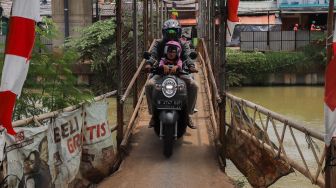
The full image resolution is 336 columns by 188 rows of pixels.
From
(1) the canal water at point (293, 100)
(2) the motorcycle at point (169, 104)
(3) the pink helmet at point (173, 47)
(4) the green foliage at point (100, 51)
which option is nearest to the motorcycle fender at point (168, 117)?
(2) the motorcycle at point (169, 104)

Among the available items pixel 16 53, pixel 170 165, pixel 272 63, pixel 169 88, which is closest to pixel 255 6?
pixel 272 63

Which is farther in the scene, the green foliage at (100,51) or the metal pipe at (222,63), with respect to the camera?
the green foliage at (100,51)

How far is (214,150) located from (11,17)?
14.4 feet

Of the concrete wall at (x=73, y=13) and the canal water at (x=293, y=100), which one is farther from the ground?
the concrete wall at (x=73, y=13)

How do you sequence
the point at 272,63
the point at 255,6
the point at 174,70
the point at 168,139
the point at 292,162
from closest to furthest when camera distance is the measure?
the point at 292,162 < the point at 168,139 < the point at 174,70 < the point at 272,63 < the point at 255,6

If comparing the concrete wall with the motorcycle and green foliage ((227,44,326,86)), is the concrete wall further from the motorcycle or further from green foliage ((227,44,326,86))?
the motorcycle

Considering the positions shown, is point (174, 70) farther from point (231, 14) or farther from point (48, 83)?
point (48, 83)

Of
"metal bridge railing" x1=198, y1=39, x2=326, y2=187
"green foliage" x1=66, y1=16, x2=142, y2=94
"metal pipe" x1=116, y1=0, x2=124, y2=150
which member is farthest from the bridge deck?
"green foliage" x1=66, y1=16, x2=142, y2=94

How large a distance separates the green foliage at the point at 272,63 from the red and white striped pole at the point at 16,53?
21.9 meters

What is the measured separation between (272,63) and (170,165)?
19.4 metres

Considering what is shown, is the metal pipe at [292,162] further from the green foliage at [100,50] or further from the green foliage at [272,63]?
the green foliage at [272,63]

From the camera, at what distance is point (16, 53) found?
10.1 ft

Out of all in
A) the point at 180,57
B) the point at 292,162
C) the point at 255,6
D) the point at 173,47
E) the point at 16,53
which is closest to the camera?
the point at 16,53

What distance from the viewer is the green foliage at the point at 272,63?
24875 millimetres
